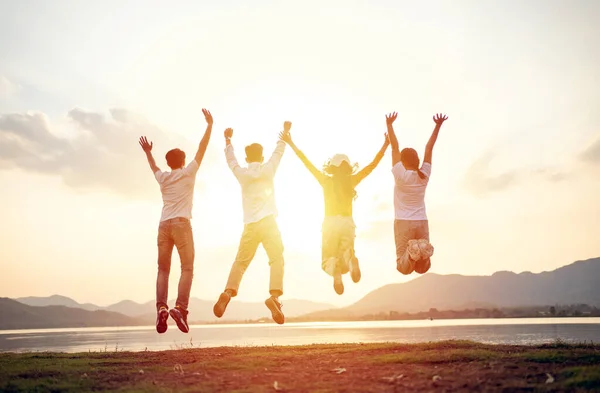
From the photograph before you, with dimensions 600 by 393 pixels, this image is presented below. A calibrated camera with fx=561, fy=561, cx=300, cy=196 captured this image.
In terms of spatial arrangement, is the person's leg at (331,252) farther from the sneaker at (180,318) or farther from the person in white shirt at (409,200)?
the sneaker at (180,318)

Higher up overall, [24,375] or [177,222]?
[177,222]

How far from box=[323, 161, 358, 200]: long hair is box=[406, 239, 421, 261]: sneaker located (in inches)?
69.6

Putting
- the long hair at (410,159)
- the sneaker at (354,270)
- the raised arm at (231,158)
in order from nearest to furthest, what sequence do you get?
the raised arm at (231,158) < the sneaker at (354,270) < the long hair at (410,159)

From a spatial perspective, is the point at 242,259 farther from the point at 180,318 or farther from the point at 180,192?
the point at 180,192

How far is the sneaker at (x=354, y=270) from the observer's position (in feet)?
41.7

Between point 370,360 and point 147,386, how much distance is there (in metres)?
4.79

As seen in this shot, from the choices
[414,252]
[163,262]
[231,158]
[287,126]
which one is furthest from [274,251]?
[414,252]

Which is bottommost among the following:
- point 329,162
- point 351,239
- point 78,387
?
point 78,387

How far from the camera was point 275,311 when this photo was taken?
38.8ft

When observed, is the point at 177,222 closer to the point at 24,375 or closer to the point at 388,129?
the point at 24,375

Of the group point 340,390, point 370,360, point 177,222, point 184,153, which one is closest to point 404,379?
point 340,390

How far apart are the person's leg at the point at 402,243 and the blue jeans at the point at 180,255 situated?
5052 mm

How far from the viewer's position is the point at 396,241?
1418cm

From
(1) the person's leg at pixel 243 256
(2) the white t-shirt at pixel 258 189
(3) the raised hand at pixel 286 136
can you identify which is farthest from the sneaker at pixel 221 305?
(3) the raised hand at pixel 286 136
